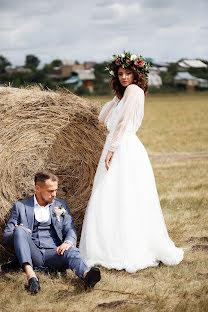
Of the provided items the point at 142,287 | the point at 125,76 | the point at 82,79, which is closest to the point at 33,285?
the point at 142,287

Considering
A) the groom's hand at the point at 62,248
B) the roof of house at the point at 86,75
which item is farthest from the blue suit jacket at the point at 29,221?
the roof of house at the point at 86,75

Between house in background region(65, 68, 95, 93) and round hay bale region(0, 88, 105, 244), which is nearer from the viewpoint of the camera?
round hay bale region(0, 88, 105, 244)

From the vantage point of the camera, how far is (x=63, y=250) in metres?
3.96

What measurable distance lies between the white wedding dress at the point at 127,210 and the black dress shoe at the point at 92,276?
0.63 metres

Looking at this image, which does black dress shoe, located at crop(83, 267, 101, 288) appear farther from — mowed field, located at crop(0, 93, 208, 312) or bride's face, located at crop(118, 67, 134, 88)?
bride's face, located at crop(118, 67, 134, 88)

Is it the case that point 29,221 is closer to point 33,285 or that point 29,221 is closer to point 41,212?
point 41,212

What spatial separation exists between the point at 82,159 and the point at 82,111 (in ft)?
1.76

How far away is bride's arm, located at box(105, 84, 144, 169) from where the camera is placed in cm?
442

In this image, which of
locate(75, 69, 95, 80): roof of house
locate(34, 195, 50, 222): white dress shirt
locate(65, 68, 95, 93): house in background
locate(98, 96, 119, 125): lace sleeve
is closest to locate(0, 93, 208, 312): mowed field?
locate(98, 96, 119, 125): lace sleeve

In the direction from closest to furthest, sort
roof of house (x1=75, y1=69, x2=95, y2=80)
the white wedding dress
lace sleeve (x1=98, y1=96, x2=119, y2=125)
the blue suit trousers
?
the blue suit trousers, the white wedding dress, lace sleeve (x1=98, y1=96, x2=119, y2=125), roof of house (x1=75, y1=69, x2=95, y2=80)

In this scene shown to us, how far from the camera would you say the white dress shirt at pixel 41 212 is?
4.25m

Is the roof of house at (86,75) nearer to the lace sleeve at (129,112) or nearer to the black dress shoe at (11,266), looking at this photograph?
the lace sleeve at (129,112)

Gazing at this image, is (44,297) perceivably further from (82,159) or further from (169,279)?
(82,159)

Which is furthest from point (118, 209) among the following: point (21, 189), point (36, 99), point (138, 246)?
point (36, 99)
